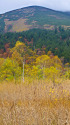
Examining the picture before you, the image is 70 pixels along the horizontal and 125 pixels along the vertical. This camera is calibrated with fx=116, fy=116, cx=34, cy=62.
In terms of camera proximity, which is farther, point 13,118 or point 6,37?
point 6,37

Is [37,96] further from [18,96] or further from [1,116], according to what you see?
[1,116]

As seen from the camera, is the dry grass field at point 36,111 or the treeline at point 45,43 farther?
the treeline at point 45,43

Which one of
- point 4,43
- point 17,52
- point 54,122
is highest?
point 54,122

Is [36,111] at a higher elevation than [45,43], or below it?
higher

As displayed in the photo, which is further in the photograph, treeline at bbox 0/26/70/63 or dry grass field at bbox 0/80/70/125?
treeline at bbox 0/26/70/63

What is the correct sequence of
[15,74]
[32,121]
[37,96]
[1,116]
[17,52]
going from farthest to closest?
[17,52], [15,74], [37,96], [1,116], [32,121]

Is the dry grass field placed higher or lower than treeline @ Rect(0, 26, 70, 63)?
higher

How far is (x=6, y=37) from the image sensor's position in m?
81.7

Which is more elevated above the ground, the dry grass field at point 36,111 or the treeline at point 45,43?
the dry grass field at point 36,111

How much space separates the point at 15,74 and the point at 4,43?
61.7 m

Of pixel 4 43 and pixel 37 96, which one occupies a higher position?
pixel 37 96

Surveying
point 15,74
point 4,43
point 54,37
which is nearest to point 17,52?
point 15,74

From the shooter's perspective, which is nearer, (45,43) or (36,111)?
(36,111)

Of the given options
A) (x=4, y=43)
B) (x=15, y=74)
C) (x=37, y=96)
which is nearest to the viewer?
(x=37, y=96)
